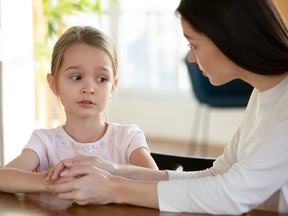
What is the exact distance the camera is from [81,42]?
79.7 inches

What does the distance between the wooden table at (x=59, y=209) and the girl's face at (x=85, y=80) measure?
386mm

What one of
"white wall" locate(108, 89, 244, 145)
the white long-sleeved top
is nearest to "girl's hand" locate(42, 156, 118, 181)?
the white long-sleeved top

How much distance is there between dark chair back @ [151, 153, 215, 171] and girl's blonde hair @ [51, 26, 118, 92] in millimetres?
308

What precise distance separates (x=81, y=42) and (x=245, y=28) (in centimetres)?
66

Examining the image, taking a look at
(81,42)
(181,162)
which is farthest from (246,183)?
(81,42)

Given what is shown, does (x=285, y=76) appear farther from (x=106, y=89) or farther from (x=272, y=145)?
(x=106, y=89)

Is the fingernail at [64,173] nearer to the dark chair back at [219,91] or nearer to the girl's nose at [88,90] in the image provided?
the girl's nose at [88,90]

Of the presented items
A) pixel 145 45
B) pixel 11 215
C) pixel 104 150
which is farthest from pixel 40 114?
pixel 11 215

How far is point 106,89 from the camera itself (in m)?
1.99

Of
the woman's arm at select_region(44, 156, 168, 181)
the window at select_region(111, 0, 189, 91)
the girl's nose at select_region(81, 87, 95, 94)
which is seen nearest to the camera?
the woman's arm at select_region(44, 156, 168, 181)

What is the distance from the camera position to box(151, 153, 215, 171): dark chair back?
2.06 metres

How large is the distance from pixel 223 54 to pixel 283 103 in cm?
18

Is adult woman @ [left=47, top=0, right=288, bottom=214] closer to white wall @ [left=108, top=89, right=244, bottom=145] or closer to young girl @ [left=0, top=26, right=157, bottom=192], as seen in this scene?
young girl @ [left=0, top=26, right=157, bottom=192]

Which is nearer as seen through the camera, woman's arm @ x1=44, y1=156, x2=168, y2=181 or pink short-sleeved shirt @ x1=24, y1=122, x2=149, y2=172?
woman's arm @ x1=44, y1=156, x2=168, y2=181
